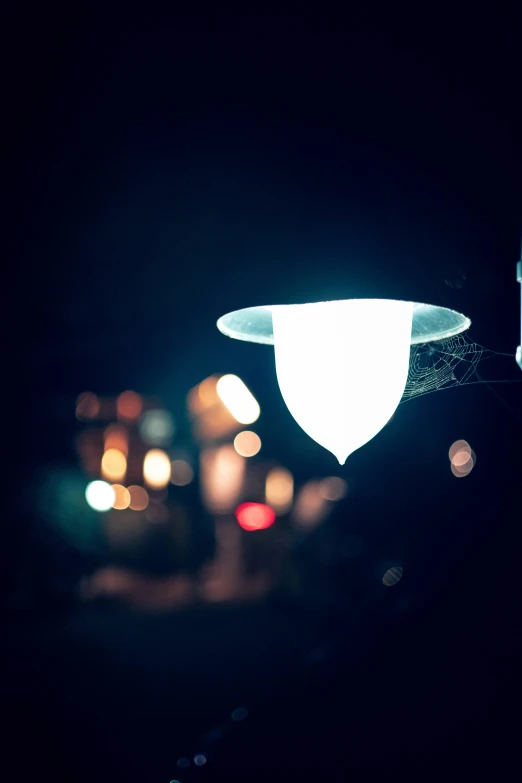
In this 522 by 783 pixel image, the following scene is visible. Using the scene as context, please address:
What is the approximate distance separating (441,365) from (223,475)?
8089 millimetres

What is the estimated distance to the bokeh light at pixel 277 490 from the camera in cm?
709

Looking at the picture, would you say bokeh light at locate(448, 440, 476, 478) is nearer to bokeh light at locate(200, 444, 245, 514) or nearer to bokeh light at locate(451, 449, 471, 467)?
Answer: bokeh light at locate(451, 449, 471, 467)

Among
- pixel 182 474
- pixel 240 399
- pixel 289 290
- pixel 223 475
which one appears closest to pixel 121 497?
pixel 182 474

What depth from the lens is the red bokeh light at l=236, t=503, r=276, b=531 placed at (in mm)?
6176

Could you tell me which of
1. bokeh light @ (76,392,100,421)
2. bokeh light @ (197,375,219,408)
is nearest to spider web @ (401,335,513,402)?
bokeh light @ (76,392,100,421)

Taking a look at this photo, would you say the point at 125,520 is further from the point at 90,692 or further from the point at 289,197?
the point at 289,197

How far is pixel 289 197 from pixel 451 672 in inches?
53.7

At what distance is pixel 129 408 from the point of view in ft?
29.1

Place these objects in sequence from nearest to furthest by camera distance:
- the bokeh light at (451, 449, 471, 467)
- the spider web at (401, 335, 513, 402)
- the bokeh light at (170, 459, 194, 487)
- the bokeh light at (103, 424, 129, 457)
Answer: the spider web at (401, 335, 513, 402)
the bokeh light at (451, 449, 471, 467)
the bokeh light at (170, 459, 194, 487)
the bokeh light at (103, 424, 129, 457)

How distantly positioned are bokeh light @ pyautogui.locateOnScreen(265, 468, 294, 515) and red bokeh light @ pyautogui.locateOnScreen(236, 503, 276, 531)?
1.36 ft

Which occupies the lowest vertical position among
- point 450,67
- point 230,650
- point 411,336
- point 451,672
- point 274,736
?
point 230,650

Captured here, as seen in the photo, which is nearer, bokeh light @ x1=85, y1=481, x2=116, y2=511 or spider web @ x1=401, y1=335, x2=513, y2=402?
spider web @ x1=401, y1=335, x2=513, y2=402

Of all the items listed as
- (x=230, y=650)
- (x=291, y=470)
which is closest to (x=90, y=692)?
(x=230, y=650)

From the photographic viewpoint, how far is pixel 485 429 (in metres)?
1.28
